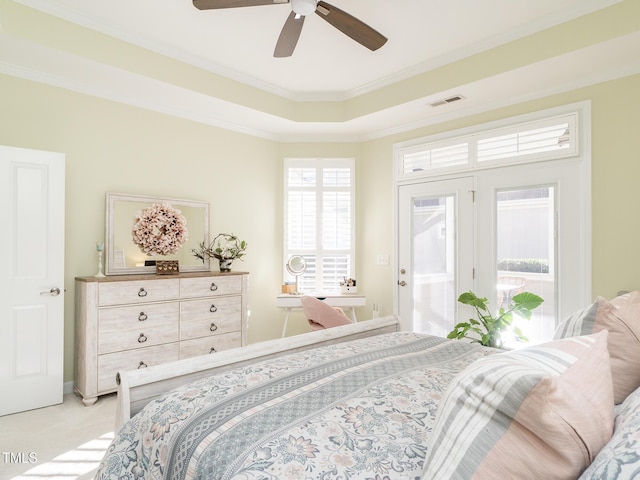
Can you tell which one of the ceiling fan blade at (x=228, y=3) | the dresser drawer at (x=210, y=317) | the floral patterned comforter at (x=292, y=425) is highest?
the ceiling fan blade at (x=228, y=3)

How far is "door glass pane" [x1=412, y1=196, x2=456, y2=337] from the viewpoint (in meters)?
3.96

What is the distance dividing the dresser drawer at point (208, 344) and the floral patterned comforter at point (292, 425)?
2177mm

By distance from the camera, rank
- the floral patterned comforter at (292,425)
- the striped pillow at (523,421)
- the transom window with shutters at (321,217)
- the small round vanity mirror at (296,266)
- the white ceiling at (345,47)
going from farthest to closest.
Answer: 1. the transom window with shutters at (321,217)
2. the small round vanity mirror at (296,266)
3. the white ceiling at (345,47)
4. the floral patterned comforter at (292,425)
5. the striped pillow at (523,421)

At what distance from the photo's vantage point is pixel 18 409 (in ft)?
9.09

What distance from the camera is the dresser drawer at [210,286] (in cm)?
348

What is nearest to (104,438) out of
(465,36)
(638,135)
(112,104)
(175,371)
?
(175,371)

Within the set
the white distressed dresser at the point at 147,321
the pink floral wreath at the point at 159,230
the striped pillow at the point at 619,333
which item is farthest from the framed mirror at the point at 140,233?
the striped pillow at the point at 619,333

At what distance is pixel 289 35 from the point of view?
2477 mm

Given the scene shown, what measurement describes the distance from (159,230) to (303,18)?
229cm

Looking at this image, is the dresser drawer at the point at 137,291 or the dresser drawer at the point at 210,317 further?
the dresser drawer at the point at 210,317

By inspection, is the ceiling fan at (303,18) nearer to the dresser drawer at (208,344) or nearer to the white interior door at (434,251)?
the white interior door at (434,251)

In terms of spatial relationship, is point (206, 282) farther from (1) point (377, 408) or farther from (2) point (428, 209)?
(1) point (377, 408)

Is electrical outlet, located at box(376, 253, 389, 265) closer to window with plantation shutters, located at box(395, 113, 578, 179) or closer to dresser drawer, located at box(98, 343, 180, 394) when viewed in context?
window with plantation shutters, located at box(395, 113, 578, 179)

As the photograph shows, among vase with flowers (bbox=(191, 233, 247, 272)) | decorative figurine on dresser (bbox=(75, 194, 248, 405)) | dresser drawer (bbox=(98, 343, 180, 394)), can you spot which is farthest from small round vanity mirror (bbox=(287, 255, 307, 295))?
dresser drawer (bbox=(98, 343, 180, 394))
